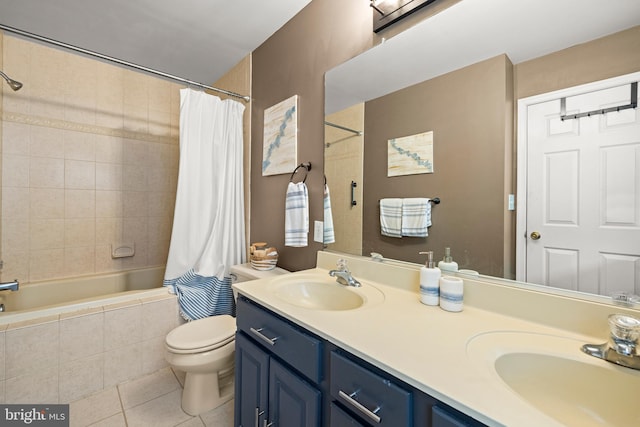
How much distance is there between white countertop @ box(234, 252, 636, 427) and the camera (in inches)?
18.6

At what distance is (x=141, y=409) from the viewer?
4.84ft

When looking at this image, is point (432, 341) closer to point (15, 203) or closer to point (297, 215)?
point (297, 215)

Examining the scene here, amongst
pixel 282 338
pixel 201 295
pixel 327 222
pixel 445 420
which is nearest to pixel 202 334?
pixel 201 295

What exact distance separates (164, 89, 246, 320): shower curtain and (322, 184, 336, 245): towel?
0.95 metres

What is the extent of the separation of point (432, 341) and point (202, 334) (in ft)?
4.33

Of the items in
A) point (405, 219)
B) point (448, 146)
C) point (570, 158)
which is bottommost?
point (405, 219)

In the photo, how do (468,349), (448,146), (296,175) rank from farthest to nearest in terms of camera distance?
(296,175) → (448,146) → (468,349)

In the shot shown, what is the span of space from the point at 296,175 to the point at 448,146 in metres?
1.01

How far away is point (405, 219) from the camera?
3.91 ft

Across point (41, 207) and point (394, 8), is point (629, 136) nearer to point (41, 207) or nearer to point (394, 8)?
point (394, 8)

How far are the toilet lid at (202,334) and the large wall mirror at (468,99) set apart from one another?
90cm

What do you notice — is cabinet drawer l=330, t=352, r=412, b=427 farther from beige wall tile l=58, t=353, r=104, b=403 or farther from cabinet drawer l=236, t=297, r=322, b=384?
beige wall tile l=58, t=353, r=104, b=403

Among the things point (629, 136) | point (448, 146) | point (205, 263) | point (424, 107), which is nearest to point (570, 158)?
point (629, 136)

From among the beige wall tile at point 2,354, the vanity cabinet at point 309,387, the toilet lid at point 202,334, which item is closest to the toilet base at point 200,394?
the toilet lid at point 202,334
